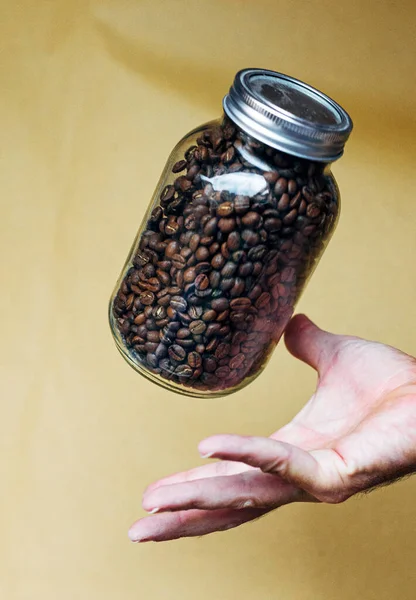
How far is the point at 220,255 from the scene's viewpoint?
1.17m

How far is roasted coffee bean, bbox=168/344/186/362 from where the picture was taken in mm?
1250

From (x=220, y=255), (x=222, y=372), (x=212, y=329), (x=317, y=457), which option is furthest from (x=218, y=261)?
(x=317, y=457)

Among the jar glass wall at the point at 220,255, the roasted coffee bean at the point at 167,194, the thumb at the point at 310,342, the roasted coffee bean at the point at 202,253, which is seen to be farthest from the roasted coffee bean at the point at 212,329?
the thumb at the point at 310,342

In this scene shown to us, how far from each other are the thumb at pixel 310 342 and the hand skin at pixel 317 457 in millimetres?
32

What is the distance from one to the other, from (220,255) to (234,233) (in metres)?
0.04

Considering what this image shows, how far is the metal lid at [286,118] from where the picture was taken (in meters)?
1.12

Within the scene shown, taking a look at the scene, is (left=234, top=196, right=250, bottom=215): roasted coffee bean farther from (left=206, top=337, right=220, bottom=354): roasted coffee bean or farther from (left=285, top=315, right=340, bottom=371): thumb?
(left=285, top=315, right=340, bottom=371): thumb

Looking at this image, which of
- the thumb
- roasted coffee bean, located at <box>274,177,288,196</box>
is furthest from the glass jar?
the thumb

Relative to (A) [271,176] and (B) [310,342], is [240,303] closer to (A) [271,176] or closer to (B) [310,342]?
(A) [271,176]

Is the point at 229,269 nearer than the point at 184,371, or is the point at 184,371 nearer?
the point at 229,269

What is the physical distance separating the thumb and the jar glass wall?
0.16 m

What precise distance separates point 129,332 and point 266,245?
301 millimetres
